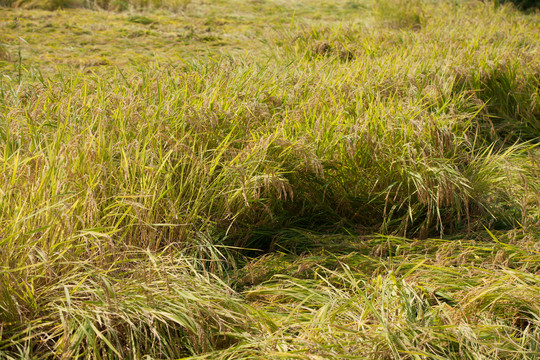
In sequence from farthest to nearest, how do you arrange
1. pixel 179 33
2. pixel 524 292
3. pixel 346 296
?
pixel 179 33 < pixel 346 296 < pixel 524 292

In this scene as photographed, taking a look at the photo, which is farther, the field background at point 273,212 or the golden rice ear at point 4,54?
the golden rice ear at point 4,54

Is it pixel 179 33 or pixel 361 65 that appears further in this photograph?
pixel 179 33

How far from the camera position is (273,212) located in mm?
2131

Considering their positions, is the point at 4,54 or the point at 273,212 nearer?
the point at 273,212

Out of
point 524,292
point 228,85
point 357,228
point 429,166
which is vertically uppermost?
point 228,85

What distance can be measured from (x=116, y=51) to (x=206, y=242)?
2714 mm

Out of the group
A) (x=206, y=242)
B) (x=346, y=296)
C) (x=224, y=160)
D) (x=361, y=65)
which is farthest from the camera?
(x=361, y=65)

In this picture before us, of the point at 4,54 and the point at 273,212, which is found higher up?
the point at 4,54

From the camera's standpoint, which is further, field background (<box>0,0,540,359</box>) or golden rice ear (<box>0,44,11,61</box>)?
golden rice ear (<box>0,44,11,61</box>)

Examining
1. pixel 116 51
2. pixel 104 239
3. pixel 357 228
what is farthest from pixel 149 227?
pixel 116 51

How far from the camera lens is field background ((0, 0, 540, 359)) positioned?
1.36 meters

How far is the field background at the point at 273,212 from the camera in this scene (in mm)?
1356

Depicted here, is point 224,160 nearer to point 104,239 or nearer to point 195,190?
point 195,190

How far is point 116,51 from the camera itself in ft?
13.0
